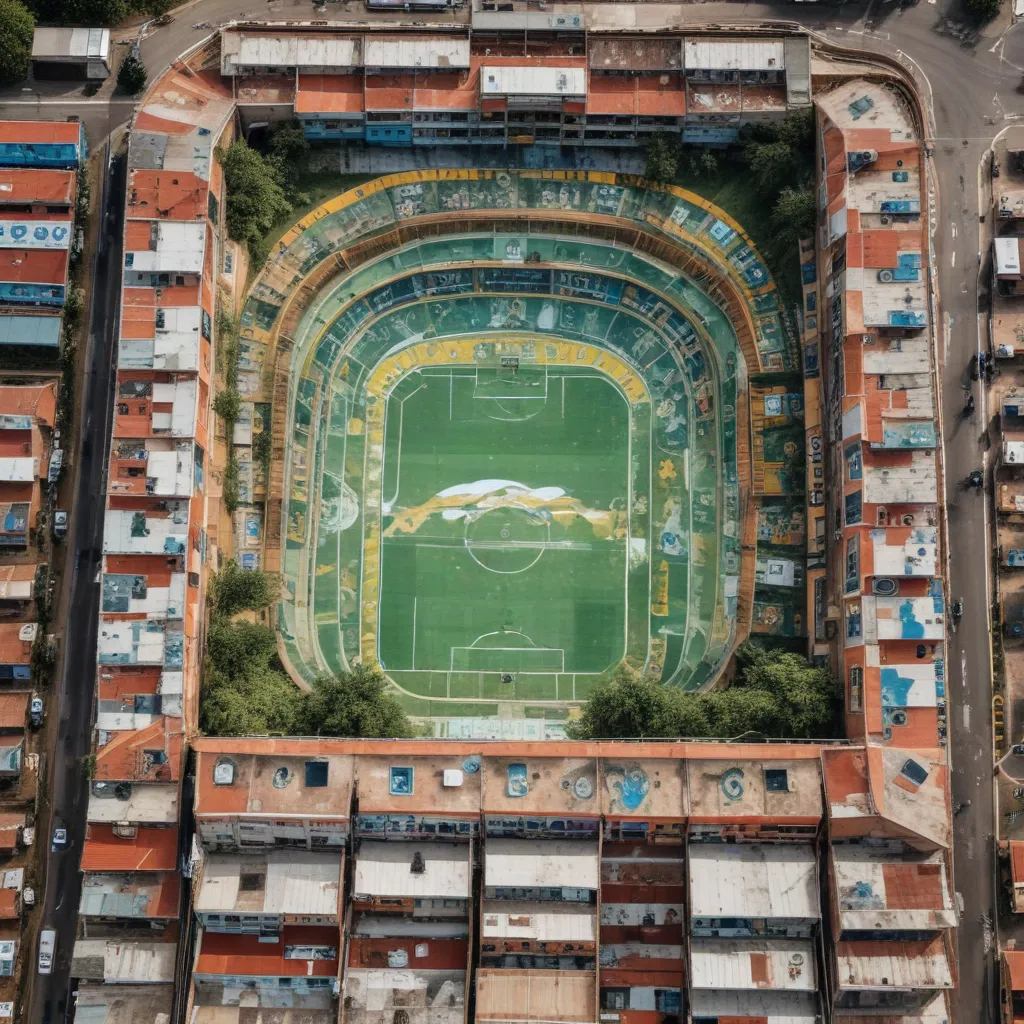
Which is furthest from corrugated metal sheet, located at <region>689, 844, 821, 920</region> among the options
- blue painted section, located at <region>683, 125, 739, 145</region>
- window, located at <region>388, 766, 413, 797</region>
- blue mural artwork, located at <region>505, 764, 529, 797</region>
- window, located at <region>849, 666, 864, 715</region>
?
blue painted section, located at <region>683, 125, 739, 145</region>

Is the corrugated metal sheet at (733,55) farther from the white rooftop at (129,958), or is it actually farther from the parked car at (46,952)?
the parked car at (46,952)

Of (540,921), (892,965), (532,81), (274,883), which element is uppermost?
(532,81)

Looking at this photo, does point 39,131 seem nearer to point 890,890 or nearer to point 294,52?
point 294,52

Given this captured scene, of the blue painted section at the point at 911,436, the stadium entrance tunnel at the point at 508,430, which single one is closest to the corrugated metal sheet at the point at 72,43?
the stadium entrance tunnel at the point at 508,430

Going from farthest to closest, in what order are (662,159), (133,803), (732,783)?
1. (662,159)
2. (133,803)
3. (732,783)

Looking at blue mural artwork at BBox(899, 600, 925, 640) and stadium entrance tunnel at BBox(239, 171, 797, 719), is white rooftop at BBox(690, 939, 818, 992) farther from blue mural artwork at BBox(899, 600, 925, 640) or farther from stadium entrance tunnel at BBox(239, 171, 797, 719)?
blue mural artwork at BBox(899, 600, 925, 640)

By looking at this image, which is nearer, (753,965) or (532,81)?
(753,965)

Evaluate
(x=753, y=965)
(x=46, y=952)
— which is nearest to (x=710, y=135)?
(x=753, y=965)

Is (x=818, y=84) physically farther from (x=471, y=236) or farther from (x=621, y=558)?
(x=621, y=558)
